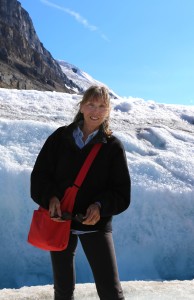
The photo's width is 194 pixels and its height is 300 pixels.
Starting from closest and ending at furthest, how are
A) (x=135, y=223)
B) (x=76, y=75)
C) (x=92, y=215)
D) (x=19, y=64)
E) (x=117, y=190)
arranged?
(x=92, y=215) < (x=117, y=190) < (x=135, y=223) < (x=19, y=64) < (x=76, y=75)

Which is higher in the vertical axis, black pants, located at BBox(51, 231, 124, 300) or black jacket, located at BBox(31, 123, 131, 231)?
black jacket, located at BBox(31, 123, 131, 231)

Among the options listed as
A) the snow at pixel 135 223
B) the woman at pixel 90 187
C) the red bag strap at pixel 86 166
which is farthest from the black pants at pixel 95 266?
the snow at pixel 135 223

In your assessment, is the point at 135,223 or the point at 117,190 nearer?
the point at 117,190

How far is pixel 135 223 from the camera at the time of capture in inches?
196

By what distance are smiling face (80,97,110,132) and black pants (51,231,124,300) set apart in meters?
0.58

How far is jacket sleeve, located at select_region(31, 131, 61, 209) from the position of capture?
7.29 ft

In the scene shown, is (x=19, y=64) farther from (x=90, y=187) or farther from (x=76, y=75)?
(x=90, y=187)

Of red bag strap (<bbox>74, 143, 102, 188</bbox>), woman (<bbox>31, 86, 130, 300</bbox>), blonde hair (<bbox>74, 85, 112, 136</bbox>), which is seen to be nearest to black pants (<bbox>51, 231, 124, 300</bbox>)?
woman (<bbox>31, 86, 130, 300</bbox>)

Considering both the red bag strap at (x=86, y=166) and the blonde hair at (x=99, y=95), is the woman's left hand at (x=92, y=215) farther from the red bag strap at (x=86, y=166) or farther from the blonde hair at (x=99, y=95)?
the blonde hair at (x=99, y=95)

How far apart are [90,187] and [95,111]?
406 mm

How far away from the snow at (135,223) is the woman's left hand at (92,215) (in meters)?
1.60

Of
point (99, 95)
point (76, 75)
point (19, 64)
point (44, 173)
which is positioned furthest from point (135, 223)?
point (76, 75)

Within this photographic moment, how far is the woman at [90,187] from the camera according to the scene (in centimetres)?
210

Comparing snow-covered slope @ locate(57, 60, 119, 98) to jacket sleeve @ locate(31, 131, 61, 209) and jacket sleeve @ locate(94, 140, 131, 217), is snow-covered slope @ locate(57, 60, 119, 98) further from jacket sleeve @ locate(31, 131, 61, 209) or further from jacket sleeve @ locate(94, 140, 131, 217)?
jacket sleeve @ locate(94, 140, 131, 217)
